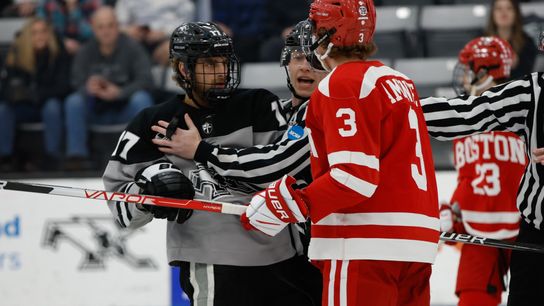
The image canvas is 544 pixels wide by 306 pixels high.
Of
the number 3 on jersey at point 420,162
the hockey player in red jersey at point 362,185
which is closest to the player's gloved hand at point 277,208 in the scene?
the hockey player in red jersey at point 362,185

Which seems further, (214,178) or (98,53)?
(98,53)

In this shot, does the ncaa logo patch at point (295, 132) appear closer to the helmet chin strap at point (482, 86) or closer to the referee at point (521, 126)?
the referee at point (521, 126)

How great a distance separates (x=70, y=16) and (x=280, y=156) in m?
3.78

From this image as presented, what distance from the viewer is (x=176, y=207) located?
2.58 metres

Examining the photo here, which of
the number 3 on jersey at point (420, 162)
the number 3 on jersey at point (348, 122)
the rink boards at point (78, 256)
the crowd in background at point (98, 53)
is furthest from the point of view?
the crowd in background at point (98, 53)

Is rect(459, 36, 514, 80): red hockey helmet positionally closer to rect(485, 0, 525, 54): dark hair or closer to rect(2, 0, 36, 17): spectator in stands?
rect(485, 0, 525, 54): dark hair

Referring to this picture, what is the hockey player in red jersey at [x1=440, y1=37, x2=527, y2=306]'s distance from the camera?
11.8ft

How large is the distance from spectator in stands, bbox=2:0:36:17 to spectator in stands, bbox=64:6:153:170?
1.52ft

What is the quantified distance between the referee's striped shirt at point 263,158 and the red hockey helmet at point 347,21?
1.19 feet

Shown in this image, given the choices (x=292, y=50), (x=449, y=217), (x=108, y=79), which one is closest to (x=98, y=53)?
(x=108, y=79)

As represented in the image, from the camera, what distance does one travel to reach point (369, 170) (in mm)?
2170

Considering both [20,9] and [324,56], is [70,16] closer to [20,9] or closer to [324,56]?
[20,9]

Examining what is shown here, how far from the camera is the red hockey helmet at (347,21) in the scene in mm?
2309

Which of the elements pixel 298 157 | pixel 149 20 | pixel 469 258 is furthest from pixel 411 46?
pixel 298 157
